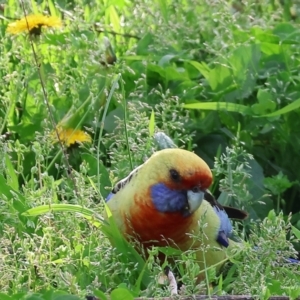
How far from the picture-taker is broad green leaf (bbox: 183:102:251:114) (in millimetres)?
3074

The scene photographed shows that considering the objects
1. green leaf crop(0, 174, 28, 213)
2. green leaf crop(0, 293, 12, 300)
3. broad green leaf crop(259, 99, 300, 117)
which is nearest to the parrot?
green leaf crop(0, 174, 28, 213)

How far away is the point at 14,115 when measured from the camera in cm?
329

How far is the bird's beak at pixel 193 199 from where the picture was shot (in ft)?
7.54

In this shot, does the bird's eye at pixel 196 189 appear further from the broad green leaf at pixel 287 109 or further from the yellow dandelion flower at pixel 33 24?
the yellow dandelion flower at pixel 33 24

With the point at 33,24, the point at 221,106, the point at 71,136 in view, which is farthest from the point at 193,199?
the point at 33,24

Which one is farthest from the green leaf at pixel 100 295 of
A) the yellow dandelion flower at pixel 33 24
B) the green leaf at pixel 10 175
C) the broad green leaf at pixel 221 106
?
the yellow dandelion flower at pixel 33 24

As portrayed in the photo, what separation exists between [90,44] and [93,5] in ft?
2.36

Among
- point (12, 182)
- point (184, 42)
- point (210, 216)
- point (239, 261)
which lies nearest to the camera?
point (239, 261)

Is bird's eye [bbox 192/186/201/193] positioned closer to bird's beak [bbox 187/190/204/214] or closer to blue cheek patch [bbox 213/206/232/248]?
bird's beak [bbox 187/190/204/214]

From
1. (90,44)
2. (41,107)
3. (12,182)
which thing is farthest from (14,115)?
(12,182)

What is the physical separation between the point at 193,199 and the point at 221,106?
2.80ft

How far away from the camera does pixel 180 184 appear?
2303 mm

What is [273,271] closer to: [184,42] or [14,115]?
[14,115]

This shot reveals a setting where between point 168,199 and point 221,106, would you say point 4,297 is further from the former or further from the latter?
point 221,106
